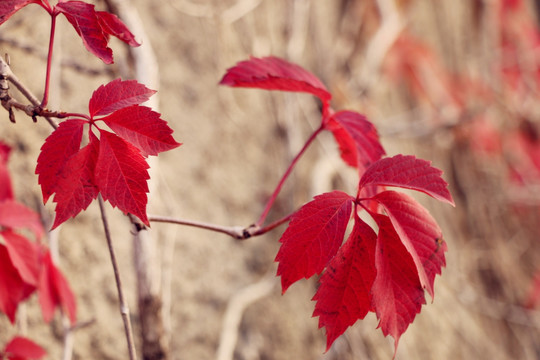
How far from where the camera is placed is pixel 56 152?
467 millimetres

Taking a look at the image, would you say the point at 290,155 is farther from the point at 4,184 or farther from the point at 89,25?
the point at 89,25

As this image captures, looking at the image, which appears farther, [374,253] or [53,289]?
[53,289]

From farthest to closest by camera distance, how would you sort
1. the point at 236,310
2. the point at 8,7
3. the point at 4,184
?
1. the point at 236,310
2. the point at 4,184
3. the point at 8,7

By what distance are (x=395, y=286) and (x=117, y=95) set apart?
1.17 ft

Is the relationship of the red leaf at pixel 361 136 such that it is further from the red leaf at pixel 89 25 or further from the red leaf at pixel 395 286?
the red leaf at pixel 89 25

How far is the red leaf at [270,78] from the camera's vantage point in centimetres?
61

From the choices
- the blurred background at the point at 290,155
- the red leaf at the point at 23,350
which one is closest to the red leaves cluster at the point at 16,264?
the red leaf at the point at 23,350

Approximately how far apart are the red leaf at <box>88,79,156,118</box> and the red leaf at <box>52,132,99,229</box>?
0.04 meters

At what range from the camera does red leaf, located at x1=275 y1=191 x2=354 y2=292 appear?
487mm

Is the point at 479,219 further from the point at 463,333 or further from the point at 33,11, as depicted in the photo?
the point at 33,11

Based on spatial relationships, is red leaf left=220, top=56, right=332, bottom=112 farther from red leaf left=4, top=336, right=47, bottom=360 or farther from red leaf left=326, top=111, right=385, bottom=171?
red leaf left=4, top=336, right=47, bottom=360

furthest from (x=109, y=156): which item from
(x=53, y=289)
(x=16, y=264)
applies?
(x=53, y=289)

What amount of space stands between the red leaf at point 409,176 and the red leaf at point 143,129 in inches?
8.9

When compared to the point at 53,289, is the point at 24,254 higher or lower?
higher
